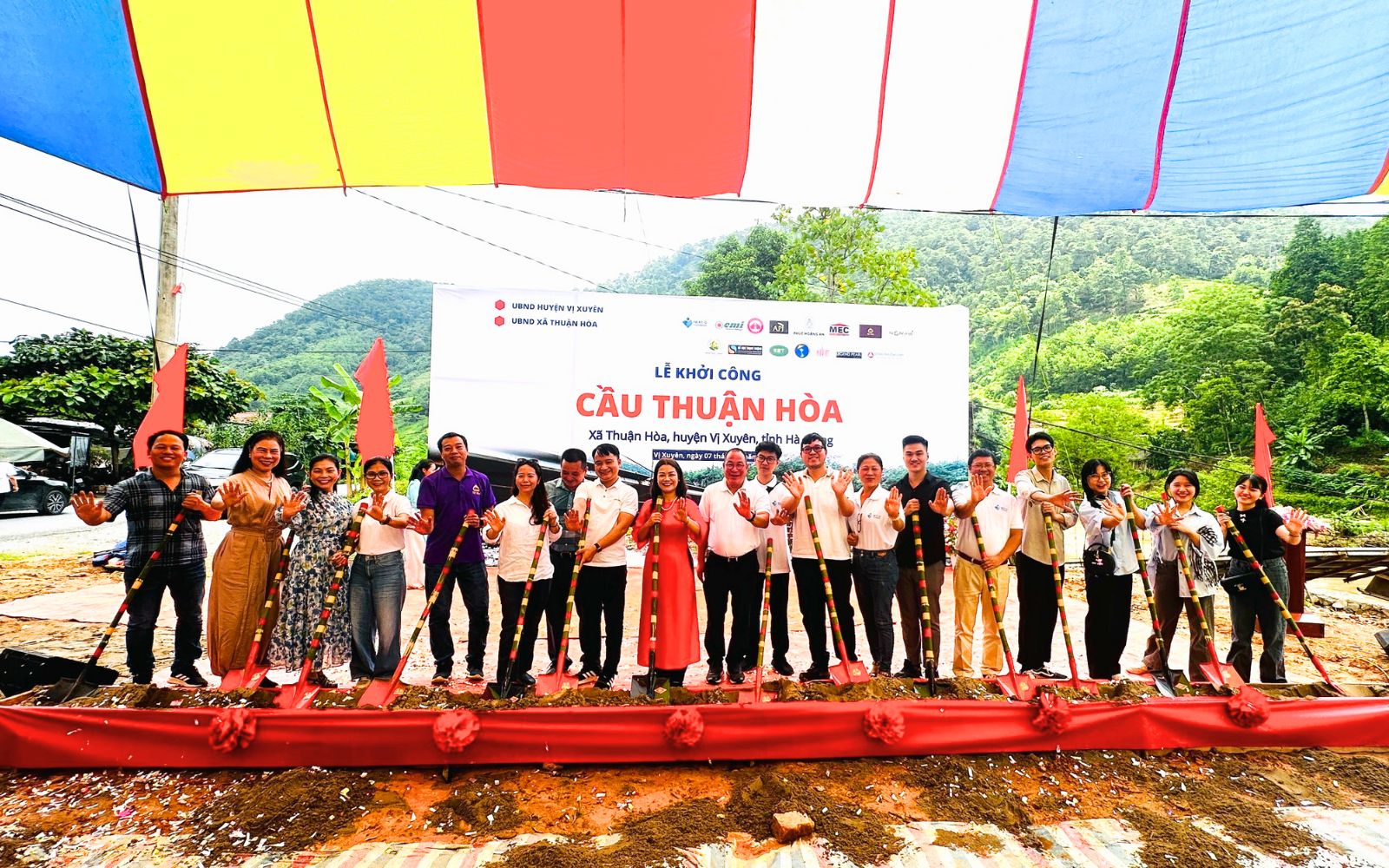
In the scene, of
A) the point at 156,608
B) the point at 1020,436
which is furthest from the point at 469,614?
the point at 1020,436

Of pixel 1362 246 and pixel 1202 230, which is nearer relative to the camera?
pixel 1362 246

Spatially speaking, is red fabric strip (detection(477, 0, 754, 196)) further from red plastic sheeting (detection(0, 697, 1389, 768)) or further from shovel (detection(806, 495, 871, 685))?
red plastic sheeting (detection(0, 697, 1389, 768))

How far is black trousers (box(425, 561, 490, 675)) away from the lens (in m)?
3.58

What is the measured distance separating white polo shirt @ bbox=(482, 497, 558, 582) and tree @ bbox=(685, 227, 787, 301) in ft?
55.9

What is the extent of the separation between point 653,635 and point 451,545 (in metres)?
1.22

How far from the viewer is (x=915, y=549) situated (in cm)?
361

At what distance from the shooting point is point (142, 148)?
3723 mm

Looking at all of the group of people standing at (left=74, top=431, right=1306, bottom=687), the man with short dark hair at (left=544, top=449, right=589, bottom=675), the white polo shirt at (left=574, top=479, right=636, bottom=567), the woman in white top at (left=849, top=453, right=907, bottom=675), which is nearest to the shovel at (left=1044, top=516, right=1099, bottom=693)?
the group of people standing at (left=74, top=431, right=1306, bottom=687)

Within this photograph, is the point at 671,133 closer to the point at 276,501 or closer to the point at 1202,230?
the point at 276,501

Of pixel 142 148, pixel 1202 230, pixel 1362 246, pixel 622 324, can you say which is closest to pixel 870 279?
pixel 622 324

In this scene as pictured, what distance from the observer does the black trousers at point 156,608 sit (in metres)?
3.36

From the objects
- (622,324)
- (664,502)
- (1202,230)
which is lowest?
(664,502)

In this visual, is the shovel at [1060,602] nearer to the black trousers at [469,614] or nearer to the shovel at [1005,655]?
the shovel at [1005,655]

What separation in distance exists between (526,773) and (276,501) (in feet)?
6.20
